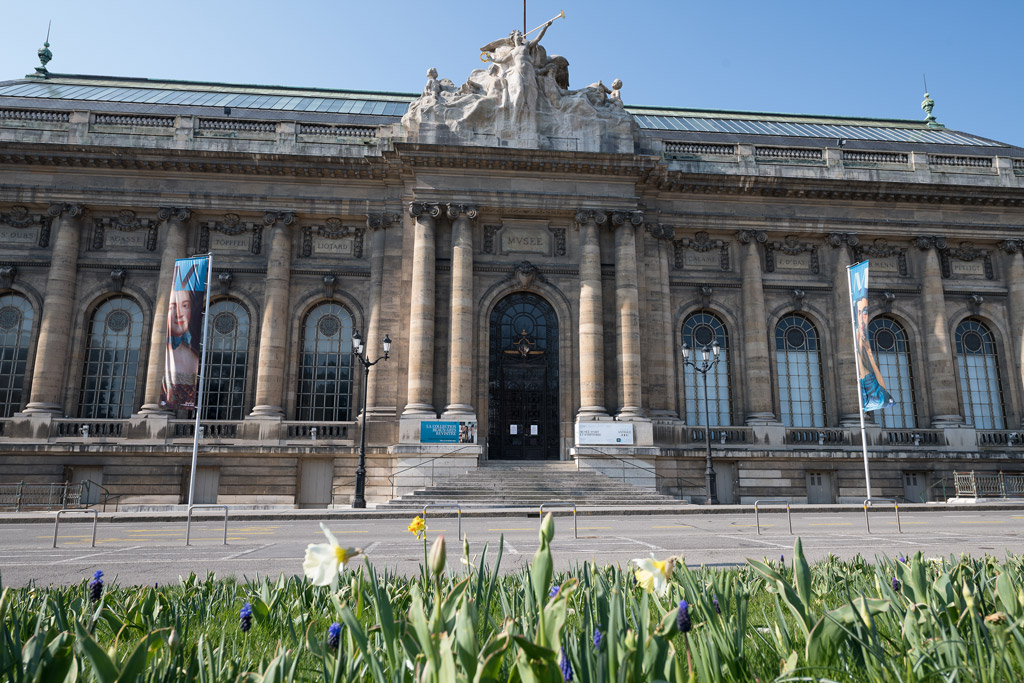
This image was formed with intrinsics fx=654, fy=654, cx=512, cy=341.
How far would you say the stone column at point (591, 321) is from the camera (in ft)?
89.9

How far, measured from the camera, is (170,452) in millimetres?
25875

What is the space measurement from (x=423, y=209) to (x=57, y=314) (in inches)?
624

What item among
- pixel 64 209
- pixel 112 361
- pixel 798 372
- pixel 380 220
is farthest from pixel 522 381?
pixel 64 209

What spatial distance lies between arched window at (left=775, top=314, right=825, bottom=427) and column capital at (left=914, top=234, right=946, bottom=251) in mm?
6660

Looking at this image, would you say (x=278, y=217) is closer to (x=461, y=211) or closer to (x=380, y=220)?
(x=380, y=220)

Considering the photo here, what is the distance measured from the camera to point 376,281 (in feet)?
95.1

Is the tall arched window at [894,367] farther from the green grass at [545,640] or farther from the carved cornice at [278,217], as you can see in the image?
the green grass at [545,640]

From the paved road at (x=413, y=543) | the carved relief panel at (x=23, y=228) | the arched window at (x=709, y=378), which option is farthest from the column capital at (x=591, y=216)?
the carved relief panel at (x=23, y=228)

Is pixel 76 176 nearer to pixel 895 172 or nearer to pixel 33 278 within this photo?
pixel 33 278

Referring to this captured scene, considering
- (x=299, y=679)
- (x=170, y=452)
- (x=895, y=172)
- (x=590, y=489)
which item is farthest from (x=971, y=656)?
(x=895, y=172)

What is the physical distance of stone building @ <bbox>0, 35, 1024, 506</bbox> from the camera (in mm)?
26938

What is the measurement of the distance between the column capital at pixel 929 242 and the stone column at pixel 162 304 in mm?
34163

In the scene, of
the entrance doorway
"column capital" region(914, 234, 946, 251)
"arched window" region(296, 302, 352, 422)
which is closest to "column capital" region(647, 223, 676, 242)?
the entrance doorway

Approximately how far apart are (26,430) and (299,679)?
29927 millimetres
